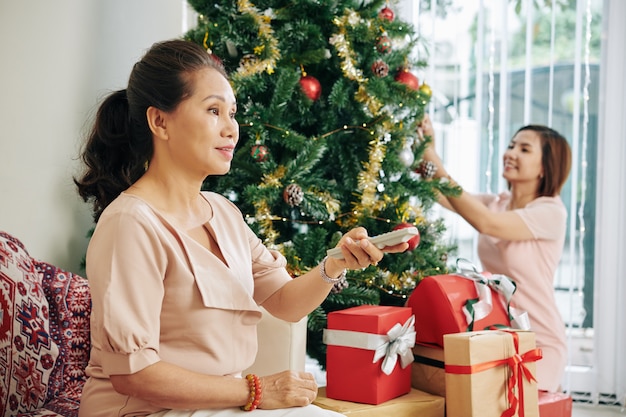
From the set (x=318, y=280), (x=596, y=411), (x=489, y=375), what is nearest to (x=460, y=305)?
(x=489, y=375)

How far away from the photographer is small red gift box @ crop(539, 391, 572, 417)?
215cm

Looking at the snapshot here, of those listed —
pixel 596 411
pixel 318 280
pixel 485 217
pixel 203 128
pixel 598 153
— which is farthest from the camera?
pixel 598 153

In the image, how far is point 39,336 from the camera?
1.62 meters

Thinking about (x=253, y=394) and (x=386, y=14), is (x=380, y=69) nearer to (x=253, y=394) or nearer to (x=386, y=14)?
(x=386, y=14)

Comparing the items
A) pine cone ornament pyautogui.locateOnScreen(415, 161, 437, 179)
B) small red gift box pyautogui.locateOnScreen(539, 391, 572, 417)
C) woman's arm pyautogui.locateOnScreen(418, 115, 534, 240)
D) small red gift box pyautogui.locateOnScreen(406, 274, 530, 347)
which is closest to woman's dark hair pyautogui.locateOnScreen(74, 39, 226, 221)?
small red gift box pyautogui.locateOnScreen(406, 274, 530, 347)

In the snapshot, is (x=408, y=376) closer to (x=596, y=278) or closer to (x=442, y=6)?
(x=596, y=278)

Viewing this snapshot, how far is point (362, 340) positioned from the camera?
1877mm

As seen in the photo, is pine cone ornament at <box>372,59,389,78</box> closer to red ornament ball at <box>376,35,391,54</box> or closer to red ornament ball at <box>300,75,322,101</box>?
red ornament ball at <box>376,35,391,54</box>

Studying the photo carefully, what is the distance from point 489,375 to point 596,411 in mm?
1482

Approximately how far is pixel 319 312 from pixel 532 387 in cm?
69

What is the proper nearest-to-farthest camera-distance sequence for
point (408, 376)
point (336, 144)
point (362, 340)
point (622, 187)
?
point (362, 340), point (408, 376), point (336, 144), point (622, 187)

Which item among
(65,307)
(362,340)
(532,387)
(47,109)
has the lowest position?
(532,387)

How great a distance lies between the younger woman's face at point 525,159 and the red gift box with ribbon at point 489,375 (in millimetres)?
966

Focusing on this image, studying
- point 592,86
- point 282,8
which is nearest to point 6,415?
point 282,8
